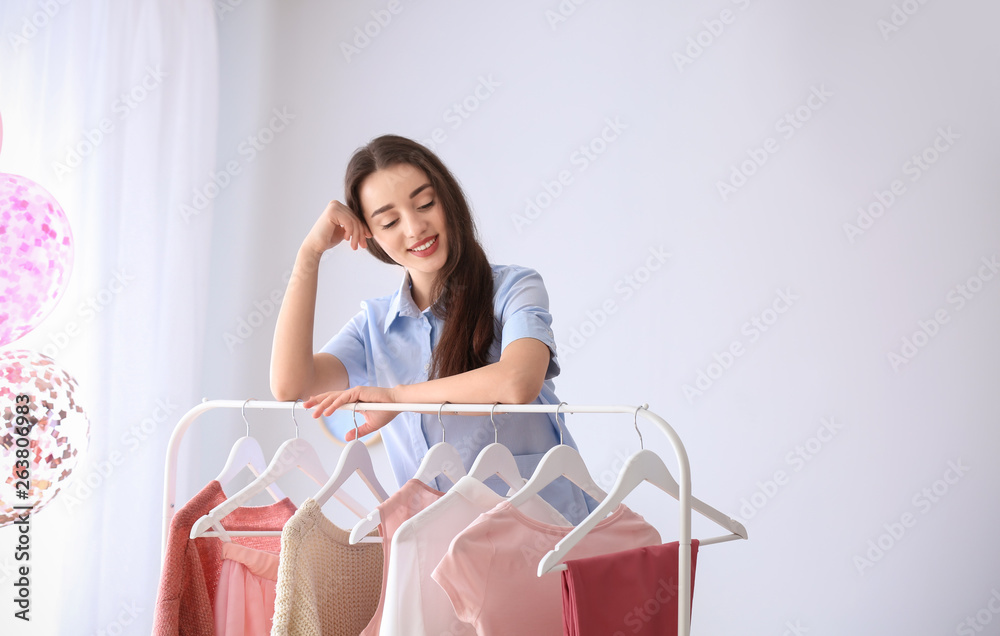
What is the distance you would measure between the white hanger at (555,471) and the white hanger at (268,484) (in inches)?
18.2

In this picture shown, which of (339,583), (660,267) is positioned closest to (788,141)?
(660,267)

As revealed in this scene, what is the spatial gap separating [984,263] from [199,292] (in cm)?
249

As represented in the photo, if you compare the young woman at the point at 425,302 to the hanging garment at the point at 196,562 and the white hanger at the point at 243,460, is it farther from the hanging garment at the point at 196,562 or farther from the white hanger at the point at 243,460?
the hanging garment at the point at 196,562

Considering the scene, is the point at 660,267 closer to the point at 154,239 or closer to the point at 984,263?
the point at 984,263

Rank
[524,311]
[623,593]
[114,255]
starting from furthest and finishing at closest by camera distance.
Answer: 1. [114,255]
2. [524,311]
3. [623,593]

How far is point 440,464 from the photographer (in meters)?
1.41

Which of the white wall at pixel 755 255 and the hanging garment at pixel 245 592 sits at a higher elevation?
the white wall at pixel 755 255

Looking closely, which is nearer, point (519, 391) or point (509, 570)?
point (509, 570)

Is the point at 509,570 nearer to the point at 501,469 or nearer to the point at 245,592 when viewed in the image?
the point at 501,469

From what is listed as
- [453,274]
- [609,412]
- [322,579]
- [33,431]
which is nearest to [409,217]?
[453,274]

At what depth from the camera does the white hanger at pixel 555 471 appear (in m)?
1.16

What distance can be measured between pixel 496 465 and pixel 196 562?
53cm

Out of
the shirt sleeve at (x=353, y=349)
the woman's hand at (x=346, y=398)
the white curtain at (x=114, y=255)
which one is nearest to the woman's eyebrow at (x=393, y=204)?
the shirt sleeve at (x=353, y=349)

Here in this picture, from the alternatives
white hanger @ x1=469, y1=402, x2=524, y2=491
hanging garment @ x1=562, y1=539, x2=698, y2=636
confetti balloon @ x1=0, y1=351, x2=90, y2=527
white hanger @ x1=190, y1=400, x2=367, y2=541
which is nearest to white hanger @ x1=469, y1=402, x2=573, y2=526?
white hanger @ x1=469, y1=402, x2=524, y2=491
